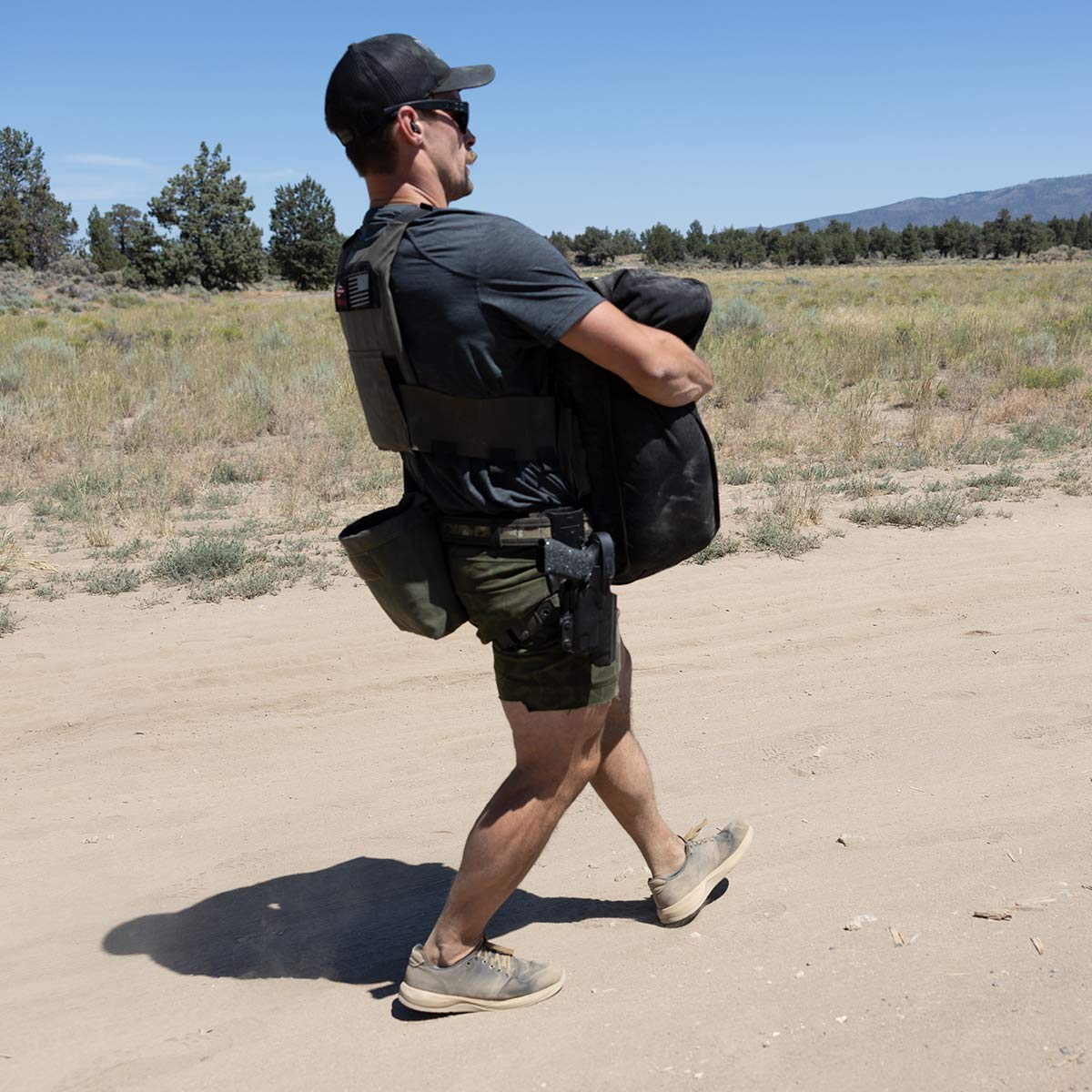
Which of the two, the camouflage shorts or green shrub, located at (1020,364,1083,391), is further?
green shrub, located at (1020,364,1083,391)

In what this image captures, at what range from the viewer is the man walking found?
7.01 feet

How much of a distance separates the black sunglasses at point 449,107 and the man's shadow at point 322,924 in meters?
2.06

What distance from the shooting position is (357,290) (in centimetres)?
224

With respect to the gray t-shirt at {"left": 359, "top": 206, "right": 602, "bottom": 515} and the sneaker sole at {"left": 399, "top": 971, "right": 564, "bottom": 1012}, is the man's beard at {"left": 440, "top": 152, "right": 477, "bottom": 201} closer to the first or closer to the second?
the gray t-shirt at {"left": 359, "top": 206, "right": 602, "bottom": 515}

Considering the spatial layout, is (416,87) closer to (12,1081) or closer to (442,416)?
(442,416)

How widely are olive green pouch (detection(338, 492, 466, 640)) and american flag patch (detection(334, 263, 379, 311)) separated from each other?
0.45 metres

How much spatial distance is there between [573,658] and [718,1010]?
0.88 meters

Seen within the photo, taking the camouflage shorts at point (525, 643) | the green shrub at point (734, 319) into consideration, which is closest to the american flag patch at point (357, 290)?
the camouflage shorts at point (525, 643)

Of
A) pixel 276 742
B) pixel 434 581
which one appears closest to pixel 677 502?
pixel 434 581

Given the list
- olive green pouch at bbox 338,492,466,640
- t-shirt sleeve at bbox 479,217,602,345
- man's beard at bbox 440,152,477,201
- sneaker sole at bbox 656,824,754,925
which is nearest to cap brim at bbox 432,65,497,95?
man's beard at bbox 440,152,477,201

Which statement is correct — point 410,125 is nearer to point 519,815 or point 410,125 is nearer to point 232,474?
point 519,815

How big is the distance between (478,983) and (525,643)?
82cm

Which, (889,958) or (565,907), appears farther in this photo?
(565,907)

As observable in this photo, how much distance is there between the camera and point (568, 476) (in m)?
2.37
